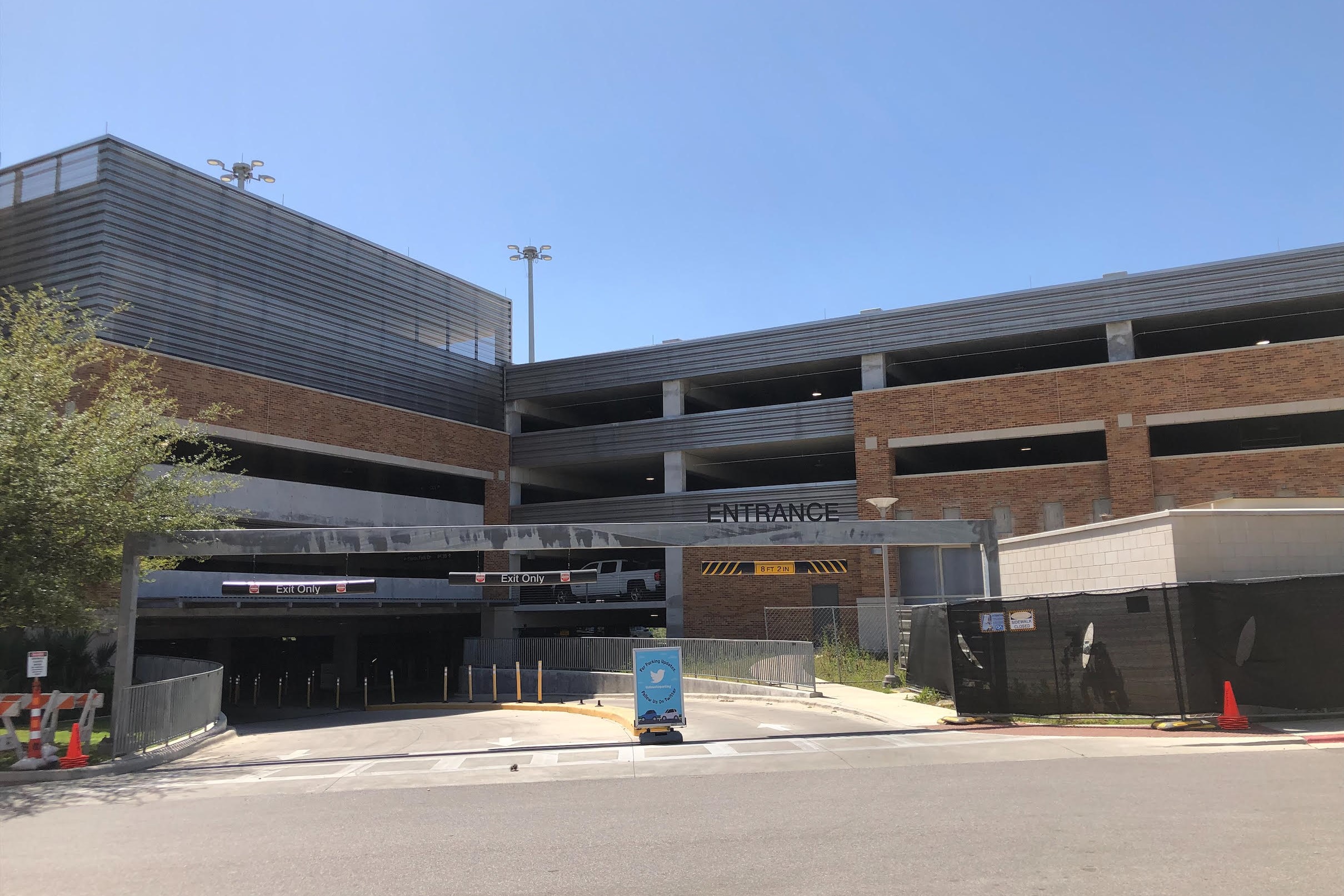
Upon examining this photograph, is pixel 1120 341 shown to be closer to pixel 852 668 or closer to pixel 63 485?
pixel 852 668

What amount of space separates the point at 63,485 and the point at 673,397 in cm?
2817

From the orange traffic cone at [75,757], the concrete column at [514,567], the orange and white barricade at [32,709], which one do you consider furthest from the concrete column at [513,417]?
the orange traffic cone at [75,757]

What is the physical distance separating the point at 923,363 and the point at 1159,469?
11.0 metres

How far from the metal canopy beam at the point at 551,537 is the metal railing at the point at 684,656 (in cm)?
576

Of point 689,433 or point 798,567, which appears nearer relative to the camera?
point 798,567

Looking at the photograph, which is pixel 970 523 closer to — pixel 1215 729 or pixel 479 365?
pixel 1215 729

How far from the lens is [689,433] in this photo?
42000 mm

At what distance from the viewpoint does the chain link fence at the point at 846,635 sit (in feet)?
89.8

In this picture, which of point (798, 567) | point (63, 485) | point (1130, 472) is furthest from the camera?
point (798, 567)

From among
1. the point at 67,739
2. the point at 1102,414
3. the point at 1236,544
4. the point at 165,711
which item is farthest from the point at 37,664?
the point at 1102,414

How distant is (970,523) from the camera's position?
763 inches

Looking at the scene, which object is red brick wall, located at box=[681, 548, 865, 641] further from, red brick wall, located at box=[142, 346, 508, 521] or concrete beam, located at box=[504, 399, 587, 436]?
concrete beam, located at box=[504, 399, 587, 436]

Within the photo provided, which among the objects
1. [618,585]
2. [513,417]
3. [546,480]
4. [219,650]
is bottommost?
[219,650]

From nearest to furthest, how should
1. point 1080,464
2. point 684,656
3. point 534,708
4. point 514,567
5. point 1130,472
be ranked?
point 534,708
point 684,656
point 1130,472
point 1080,464
point 514,567
